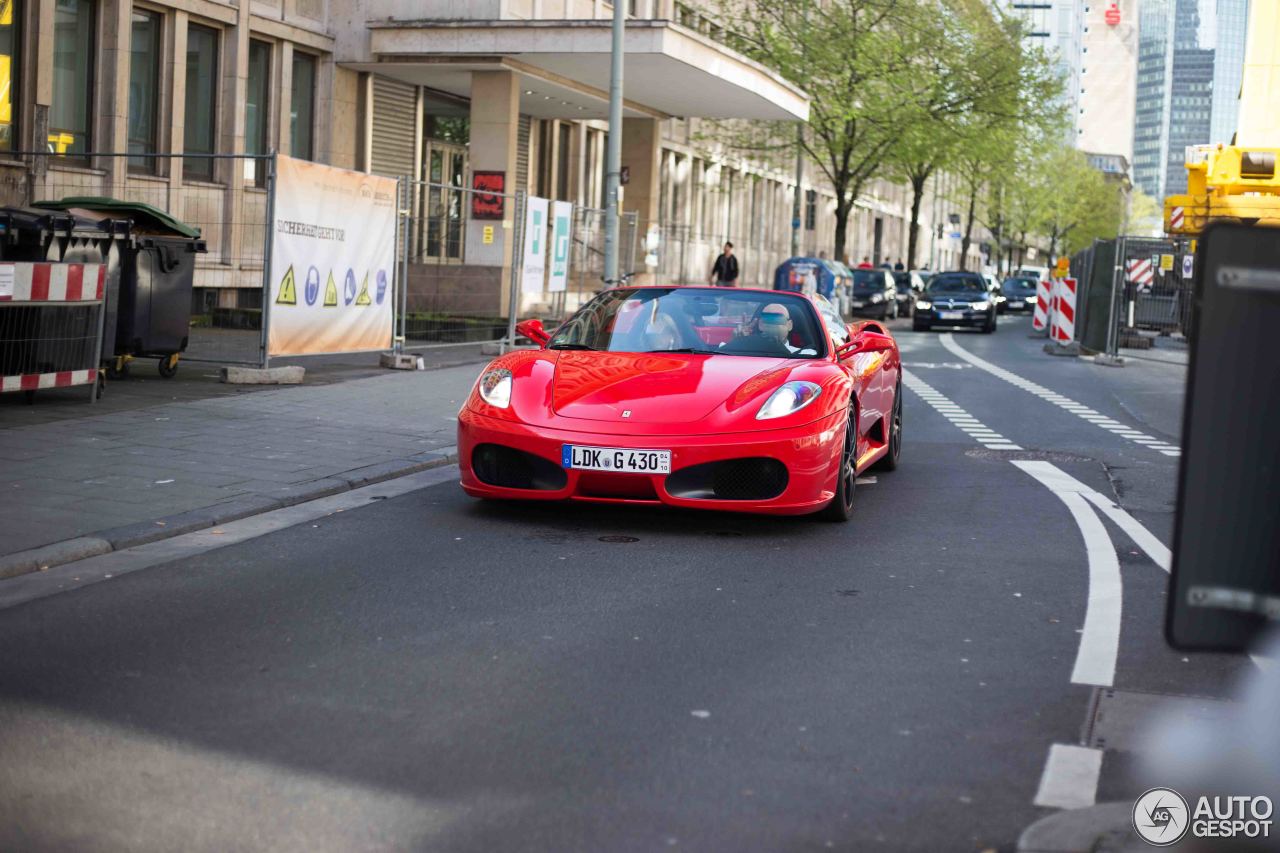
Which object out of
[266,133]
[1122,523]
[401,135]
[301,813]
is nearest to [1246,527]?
[301,813]

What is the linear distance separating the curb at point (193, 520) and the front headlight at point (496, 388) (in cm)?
116

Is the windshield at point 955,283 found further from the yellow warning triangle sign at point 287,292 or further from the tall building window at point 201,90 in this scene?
the yellow warning triangle sign at point 287,292

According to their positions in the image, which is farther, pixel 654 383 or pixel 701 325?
pixel 701 325

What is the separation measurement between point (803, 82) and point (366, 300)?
3191 centimetres

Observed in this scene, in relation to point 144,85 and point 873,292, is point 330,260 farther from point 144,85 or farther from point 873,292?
point 873,292

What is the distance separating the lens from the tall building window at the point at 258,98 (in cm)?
2647

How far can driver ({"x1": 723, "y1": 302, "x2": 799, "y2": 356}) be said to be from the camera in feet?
30.0

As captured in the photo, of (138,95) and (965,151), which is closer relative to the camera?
(138,95)

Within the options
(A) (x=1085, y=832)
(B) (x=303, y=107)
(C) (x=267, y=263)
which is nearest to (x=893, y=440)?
(C) (x=267, y=263)

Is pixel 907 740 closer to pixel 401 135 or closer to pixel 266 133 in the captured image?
pixel 266 133

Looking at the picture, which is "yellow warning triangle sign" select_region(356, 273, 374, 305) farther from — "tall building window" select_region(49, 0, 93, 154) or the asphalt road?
the asphalt road

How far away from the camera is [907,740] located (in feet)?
14.9

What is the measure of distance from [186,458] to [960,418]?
8374mm

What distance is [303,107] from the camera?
1129 inches
